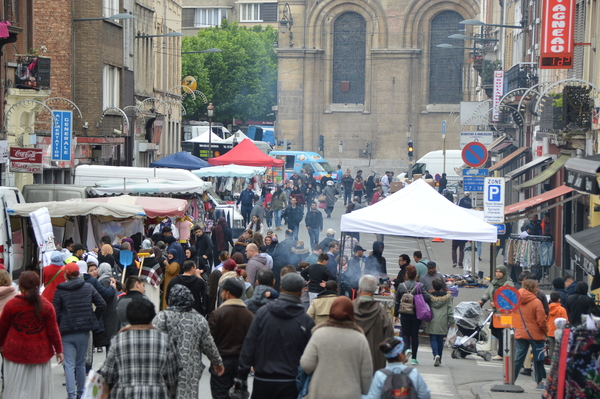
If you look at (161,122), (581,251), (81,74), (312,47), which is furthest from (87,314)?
(312,47)

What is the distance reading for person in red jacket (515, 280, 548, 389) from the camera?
11.5 meters

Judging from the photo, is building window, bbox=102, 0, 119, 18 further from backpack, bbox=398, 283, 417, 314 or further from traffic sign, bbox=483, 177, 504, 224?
backpack, bbox=398, 283, 417, 314

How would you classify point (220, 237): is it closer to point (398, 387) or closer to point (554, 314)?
point (554, 314)

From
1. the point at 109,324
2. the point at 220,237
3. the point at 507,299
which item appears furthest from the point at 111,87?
the point at 507,299

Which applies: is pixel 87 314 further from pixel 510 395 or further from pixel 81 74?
pixel 81 74

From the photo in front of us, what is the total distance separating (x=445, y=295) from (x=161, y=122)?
3346cm

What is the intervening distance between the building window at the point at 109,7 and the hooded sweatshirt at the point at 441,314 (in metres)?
25.2

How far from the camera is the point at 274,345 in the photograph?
7152 mm

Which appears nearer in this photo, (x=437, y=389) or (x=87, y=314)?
(x=87, y=314)

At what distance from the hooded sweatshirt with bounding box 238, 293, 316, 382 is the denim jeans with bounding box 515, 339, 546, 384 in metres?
5.24

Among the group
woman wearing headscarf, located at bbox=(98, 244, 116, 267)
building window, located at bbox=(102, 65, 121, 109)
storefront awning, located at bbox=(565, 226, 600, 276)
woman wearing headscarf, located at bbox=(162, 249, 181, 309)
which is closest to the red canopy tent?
building window, located at bbox=(102, 65, 121, 109)

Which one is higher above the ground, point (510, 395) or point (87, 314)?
point (87, 314)

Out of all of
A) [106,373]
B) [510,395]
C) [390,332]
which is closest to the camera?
[106,373]

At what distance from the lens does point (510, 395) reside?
1080 centimetres
